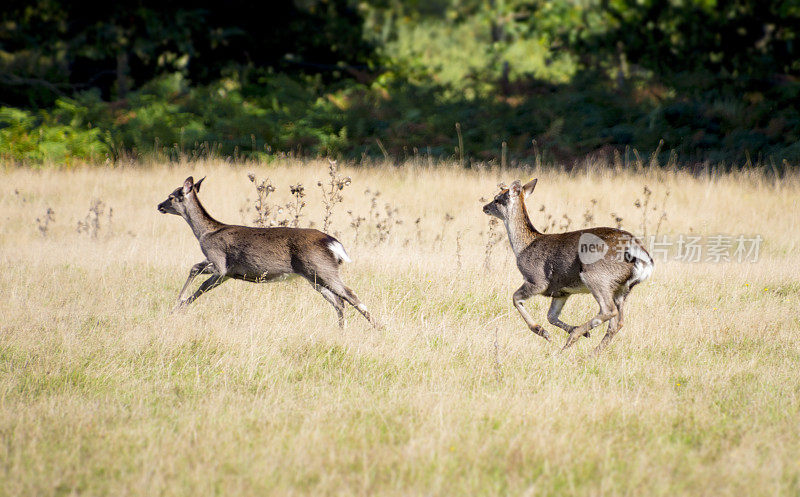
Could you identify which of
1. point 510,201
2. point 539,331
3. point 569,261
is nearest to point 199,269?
point 510,201

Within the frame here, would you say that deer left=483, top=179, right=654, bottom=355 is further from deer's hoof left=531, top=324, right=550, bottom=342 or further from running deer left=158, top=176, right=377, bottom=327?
running deer left=158, top=176, right=377, bottom=327

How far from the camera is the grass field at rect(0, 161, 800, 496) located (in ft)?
15.0

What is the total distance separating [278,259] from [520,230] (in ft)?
6.89

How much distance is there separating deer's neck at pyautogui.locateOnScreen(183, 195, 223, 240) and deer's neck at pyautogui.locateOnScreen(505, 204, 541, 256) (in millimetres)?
2769

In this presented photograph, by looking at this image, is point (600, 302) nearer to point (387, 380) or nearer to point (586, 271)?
point (586, 271)

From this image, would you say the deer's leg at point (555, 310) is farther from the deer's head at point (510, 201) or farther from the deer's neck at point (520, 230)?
the deer's head at point (510, 201)

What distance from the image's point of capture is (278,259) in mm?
7484

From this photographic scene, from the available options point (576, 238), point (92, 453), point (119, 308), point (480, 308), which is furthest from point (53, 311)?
point (576, 238)

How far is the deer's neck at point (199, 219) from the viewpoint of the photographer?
27.1 feet

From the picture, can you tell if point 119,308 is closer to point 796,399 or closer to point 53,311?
point 53,311

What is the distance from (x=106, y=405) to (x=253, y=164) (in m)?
11.2

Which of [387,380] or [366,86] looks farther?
[366,86]

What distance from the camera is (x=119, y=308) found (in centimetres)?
797

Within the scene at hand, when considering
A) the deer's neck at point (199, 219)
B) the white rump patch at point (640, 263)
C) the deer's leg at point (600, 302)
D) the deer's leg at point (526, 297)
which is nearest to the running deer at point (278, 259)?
the deer's neck at point (199, 219)
